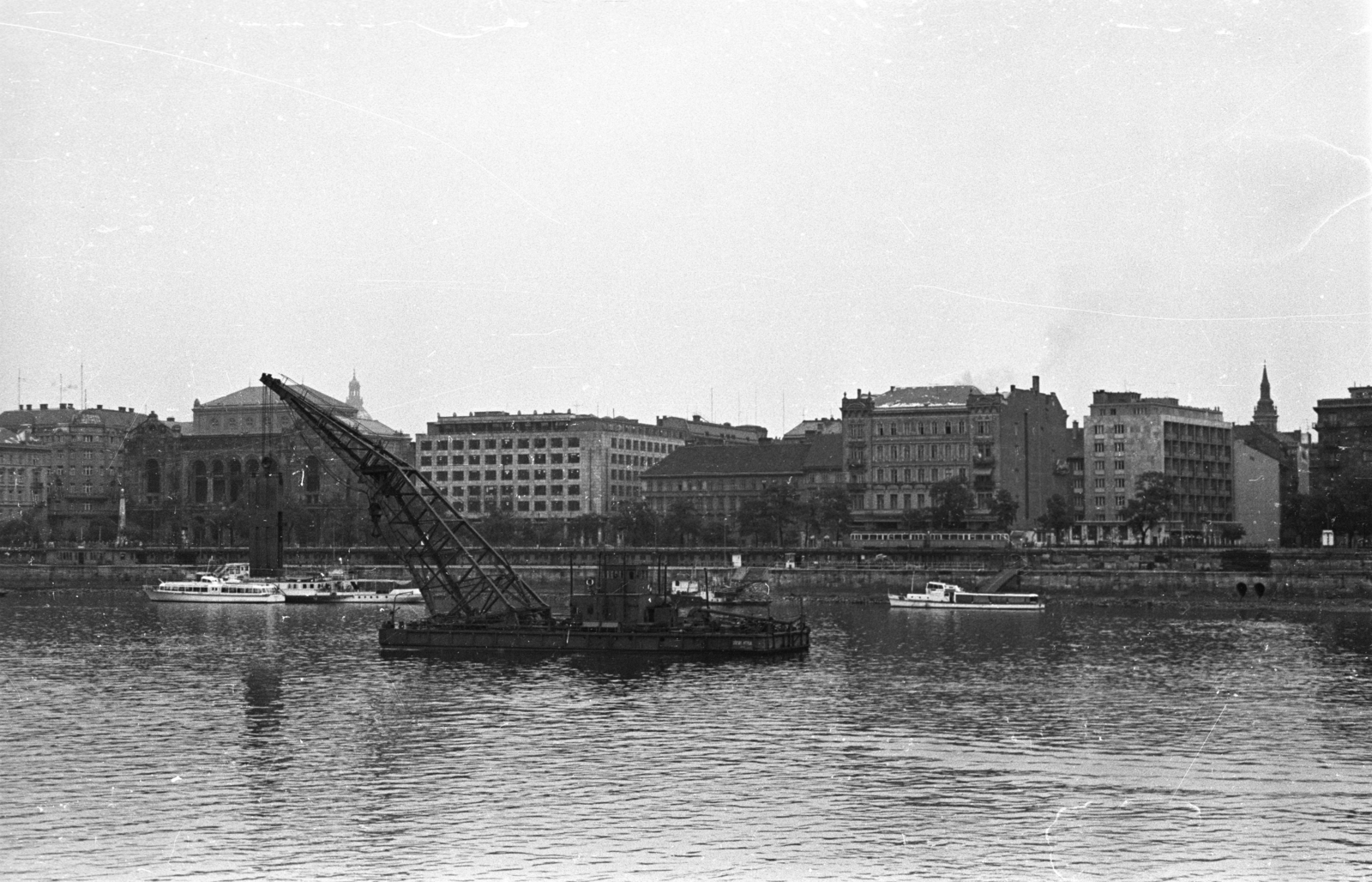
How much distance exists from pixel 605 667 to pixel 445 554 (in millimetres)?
→ 18436

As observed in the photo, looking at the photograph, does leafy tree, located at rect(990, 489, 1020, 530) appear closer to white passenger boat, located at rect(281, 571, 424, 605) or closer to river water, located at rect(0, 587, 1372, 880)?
white passenger boat, located at rect(281, 571, 424, 605)

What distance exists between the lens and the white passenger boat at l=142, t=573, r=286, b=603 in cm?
15812

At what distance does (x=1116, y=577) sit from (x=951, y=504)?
114ft

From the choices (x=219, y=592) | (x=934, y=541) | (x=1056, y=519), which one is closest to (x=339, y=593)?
(x=219, y=592)

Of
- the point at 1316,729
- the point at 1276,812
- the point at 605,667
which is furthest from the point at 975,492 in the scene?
the point at 1276,812

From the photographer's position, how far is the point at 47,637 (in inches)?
4136

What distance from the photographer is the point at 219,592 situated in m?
161

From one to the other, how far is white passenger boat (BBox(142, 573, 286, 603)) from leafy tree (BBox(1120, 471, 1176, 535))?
276 ft

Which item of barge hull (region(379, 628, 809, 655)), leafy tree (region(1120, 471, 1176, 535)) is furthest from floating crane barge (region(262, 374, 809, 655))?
leafy tree (region(1120, 471, 1176, 535))

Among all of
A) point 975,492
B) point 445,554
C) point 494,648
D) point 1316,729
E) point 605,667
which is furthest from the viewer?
point 975,492

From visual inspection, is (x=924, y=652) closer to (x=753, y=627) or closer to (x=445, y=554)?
(x=753, y=627)

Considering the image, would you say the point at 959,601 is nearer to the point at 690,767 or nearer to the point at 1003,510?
the point at 1003,510

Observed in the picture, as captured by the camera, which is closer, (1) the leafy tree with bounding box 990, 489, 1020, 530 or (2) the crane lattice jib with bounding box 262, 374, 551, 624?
(2) the crane lattice jib with bounding box 262, 374, 551, 624

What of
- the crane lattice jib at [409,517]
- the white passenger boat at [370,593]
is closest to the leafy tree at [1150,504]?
the white passenger boat at [370,593]
